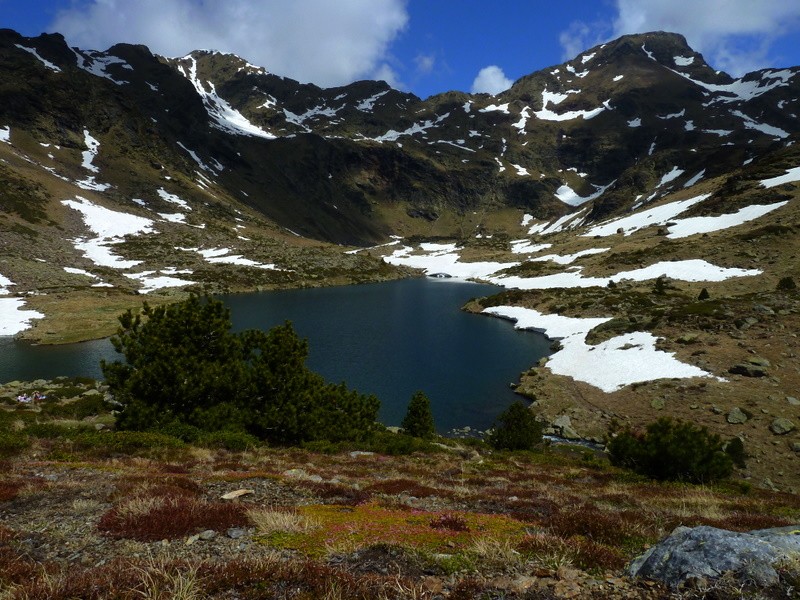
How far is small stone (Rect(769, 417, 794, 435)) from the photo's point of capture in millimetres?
28531

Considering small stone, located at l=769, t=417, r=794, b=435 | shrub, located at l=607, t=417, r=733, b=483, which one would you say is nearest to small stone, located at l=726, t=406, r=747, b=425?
small stone, located at l=769, t=417, r=794, b=435

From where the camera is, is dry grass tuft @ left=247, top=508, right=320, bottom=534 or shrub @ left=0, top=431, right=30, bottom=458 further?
shrub @ left=0, top=431, right=30, bottom=458

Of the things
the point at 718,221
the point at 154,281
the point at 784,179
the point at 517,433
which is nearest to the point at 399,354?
the point at 517,433

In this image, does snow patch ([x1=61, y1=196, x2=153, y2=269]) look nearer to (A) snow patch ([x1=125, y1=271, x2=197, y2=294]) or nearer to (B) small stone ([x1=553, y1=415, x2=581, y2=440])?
(A) snow patch ([x1=125, y1=271, x2=197, y2=294])

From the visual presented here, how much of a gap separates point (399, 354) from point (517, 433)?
98.9 feet

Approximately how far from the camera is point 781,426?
94.5 feet

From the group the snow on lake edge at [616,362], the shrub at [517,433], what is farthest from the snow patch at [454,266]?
the shrub at [517,433]

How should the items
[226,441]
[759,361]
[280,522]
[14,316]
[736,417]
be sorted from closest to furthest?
[280,522] → [226,441] → [736,417] → [759,361] → [14,316]

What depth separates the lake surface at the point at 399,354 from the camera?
43.8m

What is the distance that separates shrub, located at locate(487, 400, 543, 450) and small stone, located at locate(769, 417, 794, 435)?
1473 centimetres

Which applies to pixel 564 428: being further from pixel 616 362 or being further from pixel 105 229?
pixel 105 229

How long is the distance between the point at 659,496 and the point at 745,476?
1516 cm

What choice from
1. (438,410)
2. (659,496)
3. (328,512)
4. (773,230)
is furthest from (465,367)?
(773,230)

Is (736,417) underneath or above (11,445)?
underneath
